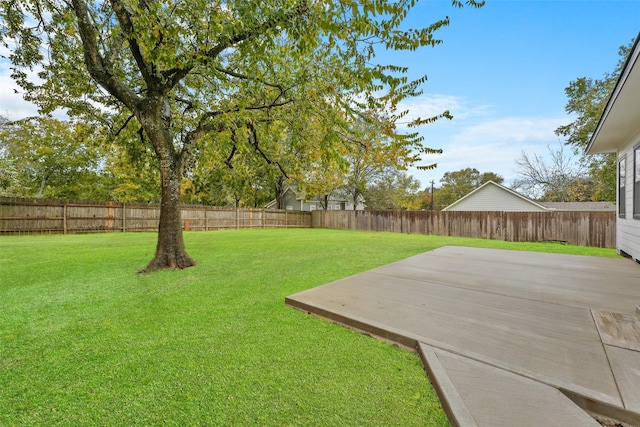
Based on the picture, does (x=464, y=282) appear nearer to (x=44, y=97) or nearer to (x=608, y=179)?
(x=44, y=97)

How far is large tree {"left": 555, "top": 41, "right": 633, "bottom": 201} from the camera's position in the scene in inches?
487

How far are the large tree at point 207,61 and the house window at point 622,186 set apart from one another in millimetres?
5161

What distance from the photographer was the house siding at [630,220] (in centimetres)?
527

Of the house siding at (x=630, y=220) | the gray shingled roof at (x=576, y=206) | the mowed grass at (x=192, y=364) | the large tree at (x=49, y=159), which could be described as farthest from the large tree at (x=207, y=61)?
the gray shingled roof at (x=576, y=206)

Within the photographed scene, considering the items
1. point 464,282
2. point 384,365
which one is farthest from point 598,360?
point 464,282

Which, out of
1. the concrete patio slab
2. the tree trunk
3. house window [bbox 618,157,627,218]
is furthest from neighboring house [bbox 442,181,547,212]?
the tree trunk

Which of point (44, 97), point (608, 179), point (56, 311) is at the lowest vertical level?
point (56, 311)

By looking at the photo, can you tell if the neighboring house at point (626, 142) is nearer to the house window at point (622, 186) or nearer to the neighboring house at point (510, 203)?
the house window at point (622, 186)

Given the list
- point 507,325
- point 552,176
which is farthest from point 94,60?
point 552,176

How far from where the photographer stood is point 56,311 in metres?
2.95

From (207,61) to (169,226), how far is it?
2.85 m

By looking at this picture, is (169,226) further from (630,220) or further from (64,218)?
(64,218)

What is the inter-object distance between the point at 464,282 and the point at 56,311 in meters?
4.81

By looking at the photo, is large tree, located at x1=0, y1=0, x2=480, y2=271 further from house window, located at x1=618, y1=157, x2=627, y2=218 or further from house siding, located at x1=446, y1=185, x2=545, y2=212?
house siding, located at x1=446, y1=185, x2=545, y2=212
